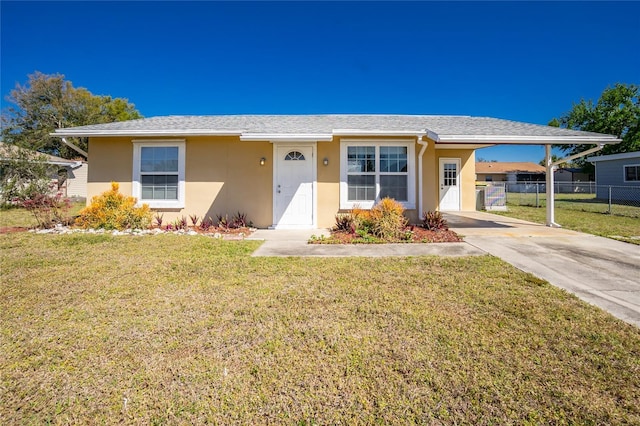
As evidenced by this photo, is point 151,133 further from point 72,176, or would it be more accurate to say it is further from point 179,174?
point 72,176

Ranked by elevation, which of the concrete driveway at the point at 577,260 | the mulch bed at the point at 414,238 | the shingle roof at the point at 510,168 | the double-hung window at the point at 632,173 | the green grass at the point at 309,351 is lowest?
the green grass at the point at 309,351

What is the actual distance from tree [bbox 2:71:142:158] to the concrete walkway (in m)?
33.0

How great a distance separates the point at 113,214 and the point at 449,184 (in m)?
13.8

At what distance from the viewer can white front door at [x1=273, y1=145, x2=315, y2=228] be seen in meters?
8.85

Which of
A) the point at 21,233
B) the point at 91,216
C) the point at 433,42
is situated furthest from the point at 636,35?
the point at 21,233

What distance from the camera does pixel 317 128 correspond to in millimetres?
8922

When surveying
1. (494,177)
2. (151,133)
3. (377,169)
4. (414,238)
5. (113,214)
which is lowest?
(414,238)

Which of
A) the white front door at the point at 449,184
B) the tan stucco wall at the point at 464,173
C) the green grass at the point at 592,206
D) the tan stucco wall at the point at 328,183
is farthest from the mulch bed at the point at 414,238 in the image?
the green grass at the point at 592,206

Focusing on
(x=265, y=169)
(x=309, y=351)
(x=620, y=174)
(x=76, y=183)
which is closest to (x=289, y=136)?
(x=265, y=169)

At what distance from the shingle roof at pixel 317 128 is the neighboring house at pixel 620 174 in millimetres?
14466

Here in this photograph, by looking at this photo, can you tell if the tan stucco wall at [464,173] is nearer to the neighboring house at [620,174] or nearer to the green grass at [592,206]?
the green grass at [592,206]

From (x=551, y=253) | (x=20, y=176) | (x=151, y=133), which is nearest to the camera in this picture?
(x=551, y=253)

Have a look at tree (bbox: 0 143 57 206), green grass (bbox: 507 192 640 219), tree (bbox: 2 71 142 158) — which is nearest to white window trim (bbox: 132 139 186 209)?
tree (bbox: 0 143 57 206)

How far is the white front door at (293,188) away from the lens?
29.0 ft
